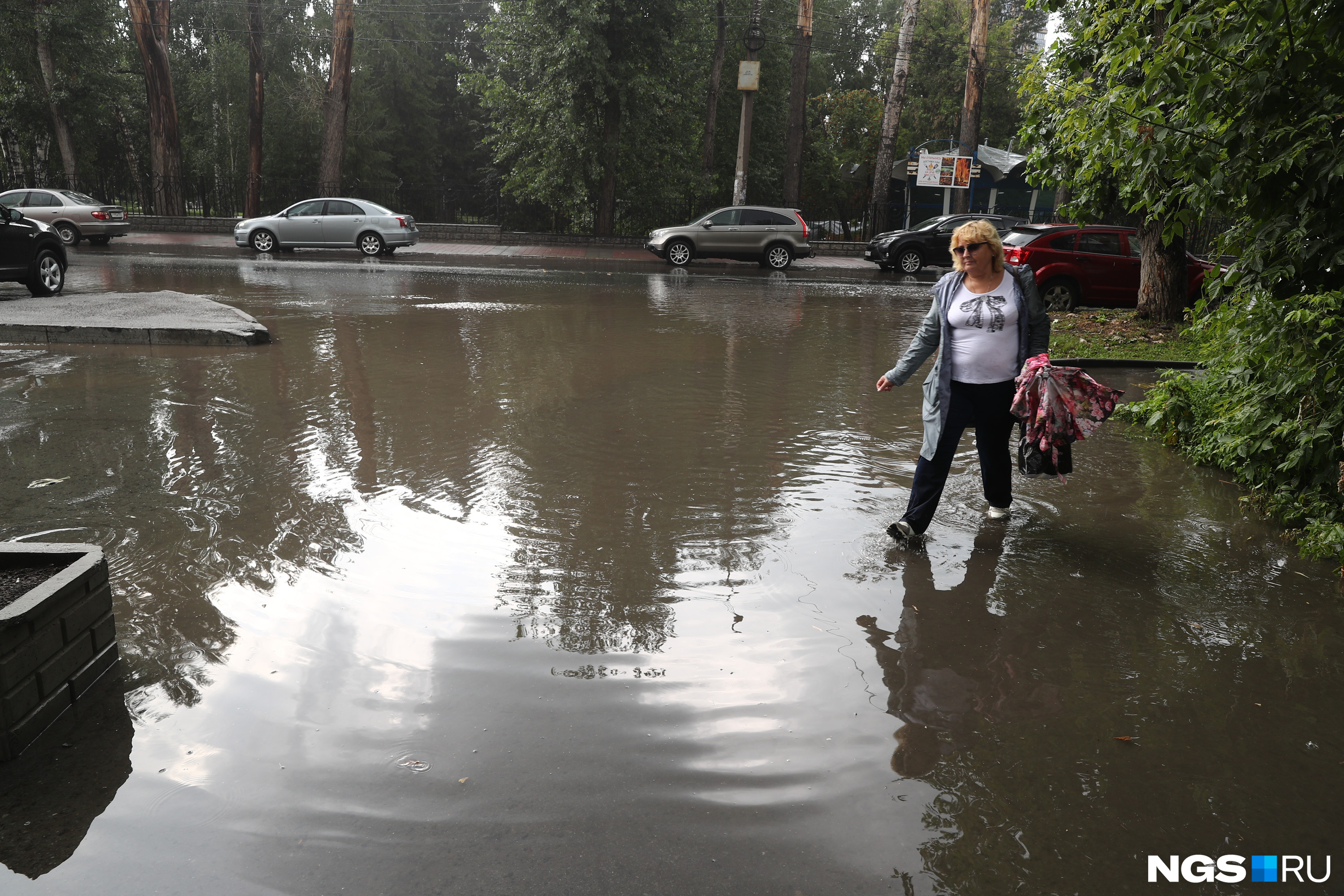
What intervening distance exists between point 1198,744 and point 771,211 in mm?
23115

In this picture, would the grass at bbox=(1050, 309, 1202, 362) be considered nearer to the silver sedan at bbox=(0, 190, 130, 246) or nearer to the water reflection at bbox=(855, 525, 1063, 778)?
the water reflection at bbox=(855, 525, 1063, 778)

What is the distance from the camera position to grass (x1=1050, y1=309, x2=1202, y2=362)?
12.1 meters

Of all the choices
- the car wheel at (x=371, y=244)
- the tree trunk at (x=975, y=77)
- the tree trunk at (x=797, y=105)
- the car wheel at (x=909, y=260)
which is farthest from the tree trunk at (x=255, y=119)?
the tree trunk at (x=975, y=77)

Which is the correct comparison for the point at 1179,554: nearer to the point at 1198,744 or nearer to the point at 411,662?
the point at 1198,744

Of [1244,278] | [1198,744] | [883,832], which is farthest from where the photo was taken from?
[1244,278]

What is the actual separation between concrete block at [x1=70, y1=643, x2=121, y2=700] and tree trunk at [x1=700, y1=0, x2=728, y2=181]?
101 feet

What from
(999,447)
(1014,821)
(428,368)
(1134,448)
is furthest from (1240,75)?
(428,368)

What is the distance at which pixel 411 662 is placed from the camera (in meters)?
3.93

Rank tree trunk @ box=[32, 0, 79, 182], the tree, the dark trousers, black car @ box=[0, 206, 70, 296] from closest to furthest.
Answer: the dark trousers < black car @ box=[0, 206, 70, 296] < the tree < tree trunk @ box=[32, 0, 79, 182]

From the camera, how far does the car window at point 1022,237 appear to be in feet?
55.0

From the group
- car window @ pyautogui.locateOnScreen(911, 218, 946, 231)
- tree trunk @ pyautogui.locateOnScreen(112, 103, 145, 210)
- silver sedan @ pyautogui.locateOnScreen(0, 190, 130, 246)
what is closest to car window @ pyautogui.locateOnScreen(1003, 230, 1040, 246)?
car window @ pyautogui.locateOnScreen(911, 218, 946, 231)

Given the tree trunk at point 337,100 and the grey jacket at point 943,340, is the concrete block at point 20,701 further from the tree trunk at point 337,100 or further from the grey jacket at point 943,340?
the tree trunk at point 337,100

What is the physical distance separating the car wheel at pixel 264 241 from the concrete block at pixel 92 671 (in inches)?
934
